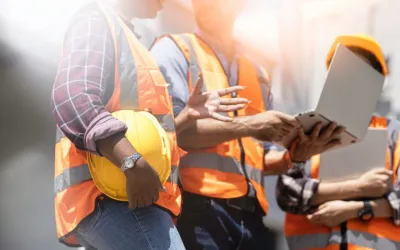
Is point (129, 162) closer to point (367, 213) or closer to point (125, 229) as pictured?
point (125, 229)

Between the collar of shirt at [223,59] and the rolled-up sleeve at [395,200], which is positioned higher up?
the collar of shirt at [223,59]

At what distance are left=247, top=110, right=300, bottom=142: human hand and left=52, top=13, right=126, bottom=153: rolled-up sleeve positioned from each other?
1.19 feet

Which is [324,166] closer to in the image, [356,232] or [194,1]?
[356,232]

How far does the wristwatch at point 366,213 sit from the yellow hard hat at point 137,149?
585 millimetres

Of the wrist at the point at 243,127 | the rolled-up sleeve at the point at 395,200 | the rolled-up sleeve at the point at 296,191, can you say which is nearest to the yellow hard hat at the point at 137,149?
the wrist at the point at 243,127

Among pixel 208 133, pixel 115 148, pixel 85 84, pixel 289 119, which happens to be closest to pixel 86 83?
pixel 85 84

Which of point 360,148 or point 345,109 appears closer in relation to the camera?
point 345,109

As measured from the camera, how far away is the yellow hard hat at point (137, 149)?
90 cm

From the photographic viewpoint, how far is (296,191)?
135cm

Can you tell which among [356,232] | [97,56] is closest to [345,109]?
[356,232]

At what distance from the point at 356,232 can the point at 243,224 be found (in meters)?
0.29

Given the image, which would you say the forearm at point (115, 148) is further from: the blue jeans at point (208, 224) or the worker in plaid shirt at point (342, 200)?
the worker in plaid shirt at point (342, 200)

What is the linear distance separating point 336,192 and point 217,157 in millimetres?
330

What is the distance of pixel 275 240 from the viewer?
54.7 inches
